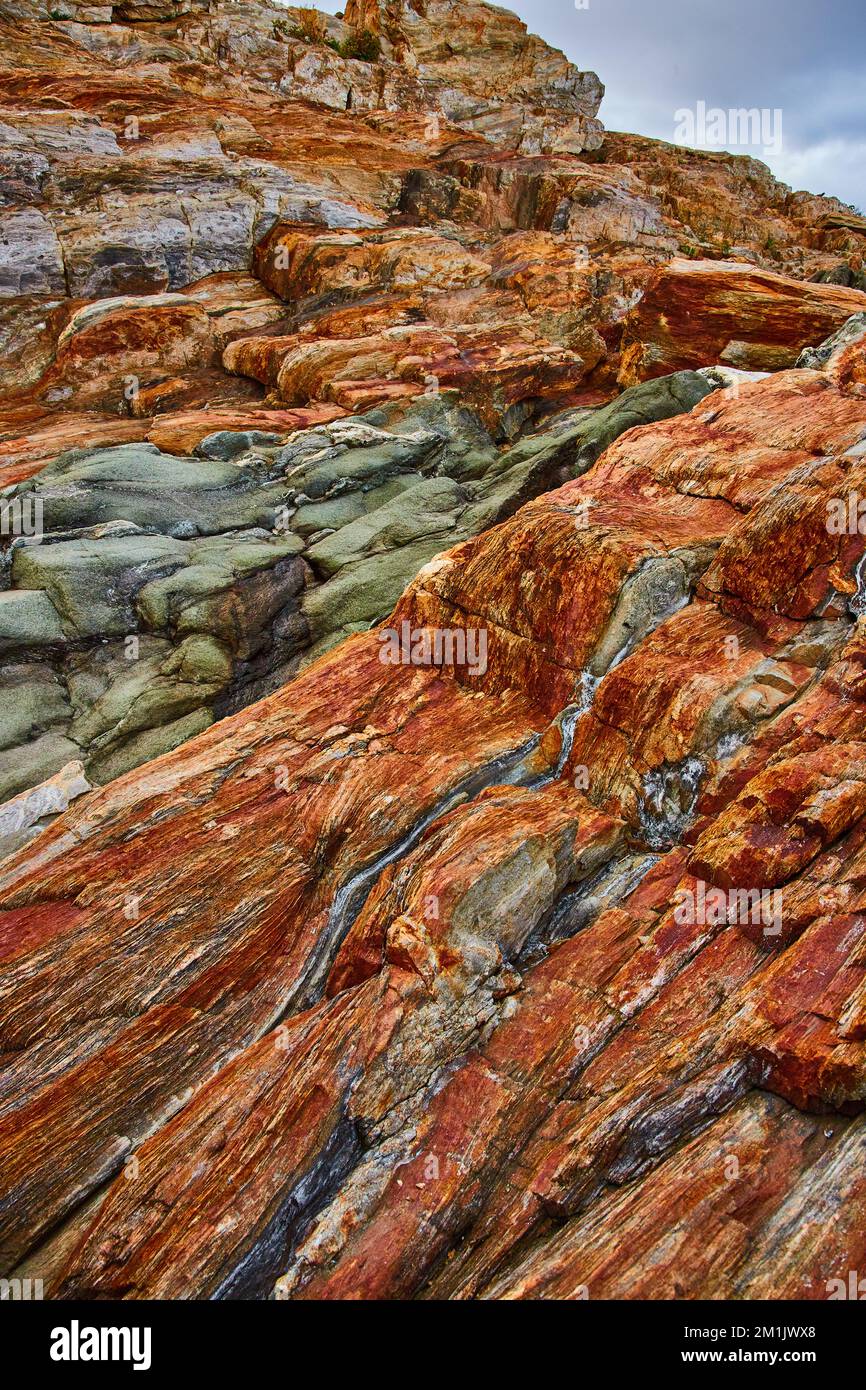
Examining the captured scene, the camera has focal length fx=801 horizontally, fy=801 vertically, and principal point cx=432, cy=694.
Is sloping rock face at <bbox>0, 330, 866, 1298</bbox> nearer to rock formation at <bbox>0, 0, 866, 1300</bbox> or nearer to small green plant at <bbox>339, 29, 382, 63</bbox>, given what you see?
rock formation at <bbox>0, 0, 866, 1300</bbox>

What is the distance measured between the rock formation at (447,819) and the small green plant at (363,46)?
3847 cm

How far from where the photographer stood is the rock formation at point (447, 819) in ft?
33.9

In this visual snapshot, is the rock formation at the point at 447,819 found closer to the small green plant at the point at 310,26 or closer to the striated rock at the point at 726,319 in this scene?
the striated rock at the point at 726,319

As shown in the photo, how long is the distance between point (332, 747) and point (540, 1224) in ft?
31.8

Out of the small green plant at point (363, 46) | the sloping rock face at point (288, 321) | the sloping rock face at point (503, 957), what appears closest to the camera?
the sloping rock face at point (503, 957)

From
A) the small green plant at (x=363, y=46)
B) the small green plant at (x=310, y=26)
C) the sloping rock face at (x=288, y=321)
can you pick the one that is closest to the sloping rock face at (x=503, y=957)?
the sloping rock face at (x=288, y=321)

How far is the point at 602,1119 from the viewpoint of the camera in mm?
10516

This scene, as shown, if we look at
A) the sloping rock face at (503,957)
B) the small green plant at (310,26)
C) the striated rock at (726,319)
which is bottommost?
the sloping rock face at (503,957)

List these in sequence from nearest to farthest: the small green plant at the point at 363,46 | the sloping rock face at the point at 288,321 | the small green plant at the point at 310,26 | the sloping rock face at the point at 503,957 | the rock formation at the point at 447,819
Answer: the sloping rock face at the point at 503,957
the rock formation at the point at 447,819
the sloping rock face at the point at 288,321
the small green plant at the point at 310,26
the small green plant at the point at 363,46

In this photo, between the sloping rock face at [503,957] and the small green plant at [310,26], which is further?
the small green plant at [310,26]

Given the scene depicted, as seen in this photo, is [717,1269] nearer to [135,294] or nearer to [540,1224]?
[540,1224]

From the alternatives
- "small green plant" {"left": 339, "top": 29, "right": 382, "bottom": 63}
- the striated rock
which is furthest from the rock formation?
"small green plant" {"left": 339, "top": 29, "right": 382, "bottom": 63}

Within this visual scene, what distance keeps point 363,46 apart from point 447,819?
219 feet
